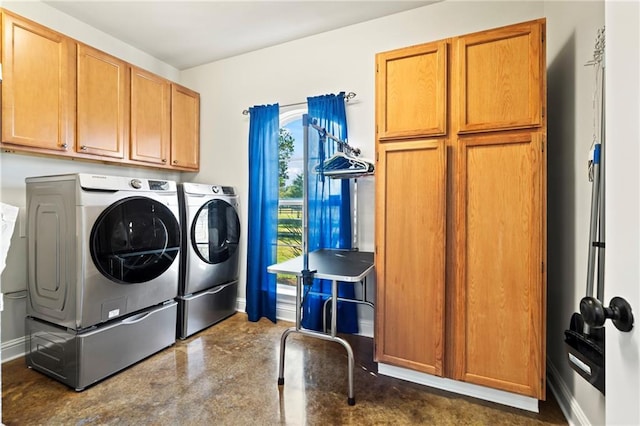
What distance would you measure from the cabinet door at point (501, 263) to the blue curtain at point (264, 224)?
186 cm

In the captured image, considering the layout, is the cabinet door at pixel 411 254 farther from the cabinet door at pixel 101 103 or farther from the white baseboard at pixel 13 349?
the white baseboard at pixel 13 349

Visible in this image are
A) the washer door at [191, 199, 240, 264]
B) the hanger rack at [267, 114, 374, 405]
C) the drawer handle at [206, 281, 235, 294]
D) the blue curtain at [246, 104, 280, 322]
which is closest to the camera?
the hanger rack at [267, 114, 374, 405]

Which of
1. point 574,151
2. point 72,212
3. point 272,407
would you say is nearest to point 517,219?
point 574,151

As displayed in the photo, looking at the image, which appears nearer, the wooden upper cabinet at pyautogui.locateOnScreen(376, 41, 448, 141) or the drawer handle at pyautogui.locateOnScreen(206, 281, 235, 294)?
the wooden upper cabinet at pyautogui.locateOnScreen(376, 41, 448, 141)

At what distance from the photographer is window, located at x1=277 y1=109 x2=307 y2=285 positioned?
327 cm

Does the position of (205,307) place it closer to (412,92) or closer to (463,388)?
(463,388)

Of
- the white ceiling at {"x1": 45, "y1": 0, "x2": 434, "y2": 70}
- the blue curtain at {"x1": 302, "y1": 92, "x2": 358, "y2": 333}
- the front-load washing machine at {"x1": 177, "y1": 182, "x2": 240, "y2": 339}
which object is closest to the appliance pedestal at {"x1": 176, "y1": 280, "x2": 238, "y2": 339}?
the front-load washing machine at {"x1": 177, "y1": 182, "x2": 240, "y2": 339}

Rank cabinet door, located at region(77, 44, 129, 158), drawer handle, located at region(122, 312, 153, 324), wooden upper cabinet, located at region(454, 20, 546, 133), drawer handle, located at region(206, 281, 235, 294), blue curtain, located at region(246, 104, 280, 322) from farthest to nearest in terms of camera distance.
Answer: blue curtain, located at region(246, 104, 280, 322)
drawer handle, located at region(206, 281, 235, 294)
cabinet door, located at region(77, 44, 129, 158)
drawer handle, located at region(122, 312, 153, 324)
wooden upper cabinet, located at region(454, 20, 546, 133)

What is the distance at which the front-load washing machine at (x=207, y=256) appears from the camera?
2.76 metres

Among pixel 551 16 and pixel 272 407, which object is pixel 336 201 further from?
pixel 551 16

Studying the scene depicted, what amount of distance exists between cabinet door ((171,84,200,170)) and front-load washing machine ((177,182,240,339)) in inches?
26.4

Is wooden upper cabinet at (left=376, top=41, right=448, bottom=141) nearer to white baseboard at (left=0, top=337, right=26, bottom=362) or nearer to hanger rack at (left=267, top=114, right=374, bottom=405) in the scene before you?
hanger rack at (left=267, top=114, right=374, bottom=405)

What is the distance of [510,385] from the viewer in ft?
5.77

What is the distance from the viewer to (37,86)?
2178mm
